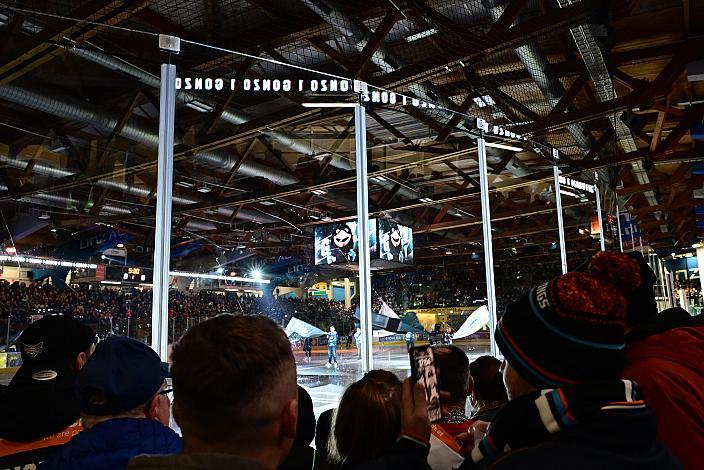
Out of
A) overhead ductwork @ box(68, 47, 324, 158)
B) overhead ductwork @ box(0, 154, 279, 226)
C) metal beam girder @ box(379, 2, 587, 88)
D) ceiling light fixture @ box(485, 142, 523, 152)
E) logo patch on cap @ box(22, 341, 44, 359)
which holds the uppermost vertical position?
metal beam girder @ box(379, 2, 587, 88)

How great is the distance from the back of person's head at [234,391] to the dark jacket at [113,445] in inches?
24.6

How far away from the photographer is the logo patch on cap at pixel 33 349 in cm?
189

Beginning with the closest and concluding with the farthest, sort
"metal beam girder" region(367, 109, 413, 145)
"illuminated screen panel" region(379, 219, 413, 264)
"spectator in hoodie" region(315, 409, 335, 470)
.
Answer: "spectator in hoodie" region(315, 409, 335, 470) → "illuminated screen panel" region(379, 219, 413, 264) → "metal beam girder" region(367, 109, 413, 145)

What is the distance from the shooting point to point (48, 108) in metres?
3.24

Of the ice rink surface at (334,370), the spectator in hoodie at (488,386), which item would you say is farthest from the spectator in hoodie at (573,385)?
the ice rink surface at (334,370)

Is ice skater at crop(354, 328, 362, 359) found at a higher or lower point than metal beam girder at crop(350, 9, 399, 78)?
lower

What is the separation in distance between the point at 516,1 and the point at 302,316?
2.81m

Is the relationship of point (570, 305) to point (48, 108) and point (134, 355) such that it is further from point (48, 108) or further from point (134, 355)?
point (48, 108)

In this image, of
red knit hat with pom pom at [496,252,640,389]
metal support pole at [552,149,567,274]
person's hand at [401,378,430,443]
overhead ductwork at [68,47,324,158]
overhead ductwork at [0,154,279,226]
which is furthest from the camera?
metal support pole at [552,149,567,274]

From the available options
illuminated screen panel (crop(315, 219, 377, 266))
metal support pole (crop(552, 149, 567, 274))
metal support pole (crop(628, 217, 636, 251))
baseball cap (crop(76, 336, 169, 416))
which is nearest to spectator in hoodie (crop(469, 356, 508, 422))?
baseball cap (crop(76, 336, 169, 416))

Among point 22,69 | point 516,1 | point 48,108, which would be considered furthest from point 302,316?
point 516,1

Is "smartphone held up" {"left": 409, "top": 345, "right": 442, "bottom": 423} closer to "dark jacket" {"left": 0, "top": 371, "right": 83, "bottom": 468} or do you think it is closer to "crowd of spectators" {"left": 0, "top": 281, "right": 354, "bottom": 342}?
"dark jacket" {"left": 0, "top": 371, "right": 83, "bottom": 468}

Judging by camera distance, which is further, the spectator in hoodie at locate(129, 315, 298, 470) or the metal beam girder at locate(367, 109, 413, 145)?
the metal beam girder at locate(367, 109, 413, 145)

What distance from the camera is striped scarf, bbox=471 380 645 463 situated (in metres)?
0.84
